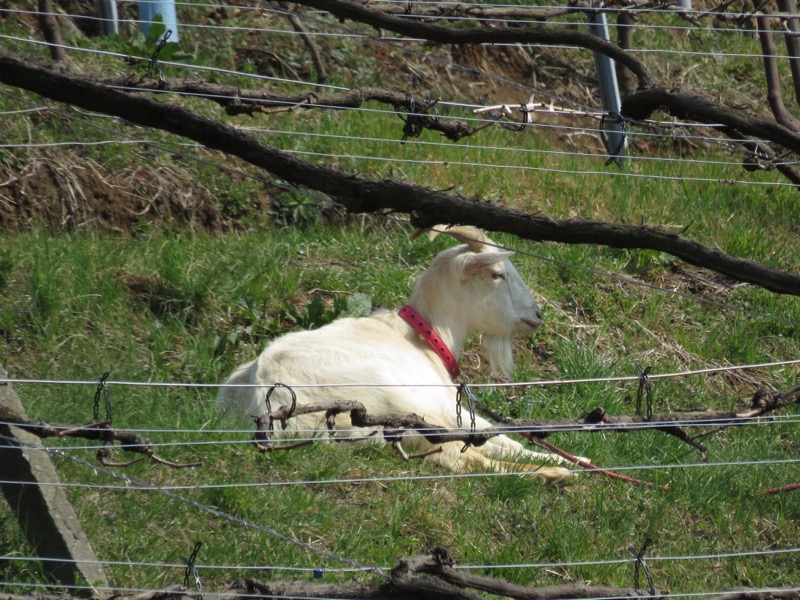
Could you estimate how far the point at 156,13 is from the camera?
948 cm

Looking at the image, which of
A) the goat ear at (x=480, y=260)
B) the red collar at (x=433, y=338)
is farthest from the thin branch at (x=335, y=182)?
the red collar at (x=433, y=338)

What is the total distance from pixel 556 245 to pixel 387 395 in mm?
2824

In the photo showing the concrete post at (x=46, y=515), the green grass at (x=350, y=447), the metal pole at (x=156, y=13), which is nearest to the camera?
the concrete post at (x=46, y=515)

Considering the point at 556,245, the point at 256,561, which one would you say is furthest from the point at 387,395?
the point at 556,245

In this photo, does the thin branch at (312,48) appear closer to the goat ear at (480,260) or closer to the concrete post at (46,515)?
the goat ear at (480,260)

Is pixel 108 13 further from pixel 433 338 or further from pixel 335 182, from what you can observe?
pixel 335 182

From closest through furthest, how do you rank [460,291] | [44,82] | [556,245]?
[44,82] → [460,291] → [556,245]

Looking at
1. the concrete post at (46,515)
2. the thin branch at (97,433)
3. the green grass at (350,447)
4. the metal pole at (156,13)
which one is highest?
the metal pole at (156,13)

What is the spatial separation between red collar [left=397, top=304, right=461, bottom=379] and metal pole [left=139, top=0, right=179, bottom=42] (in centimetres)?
368

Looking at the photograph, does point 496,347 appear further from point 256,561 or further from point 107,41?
point 107,41

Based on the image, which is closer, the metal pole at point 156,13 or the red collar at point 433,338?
the red collar at point 433,338

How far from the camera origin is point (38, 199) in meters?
7.95

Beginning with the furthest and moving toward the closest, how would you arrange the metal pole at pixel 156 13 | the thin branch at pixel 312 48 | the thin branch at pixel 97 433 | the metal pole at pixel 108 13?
the thin branch at pixel 312 48 → the metal pole at pixel 108 13 → the metal pole at pixel 156 13 → the thin branch at pixel 97 433

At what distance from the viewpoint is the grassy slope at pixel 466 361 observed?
5195 mm
